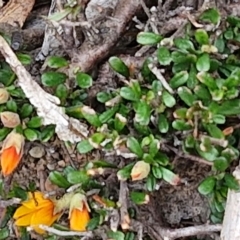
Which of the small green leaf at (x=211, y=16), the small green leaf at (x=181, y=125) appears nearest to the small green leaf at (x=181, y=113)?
the small green leaf at (x=181, y=125)

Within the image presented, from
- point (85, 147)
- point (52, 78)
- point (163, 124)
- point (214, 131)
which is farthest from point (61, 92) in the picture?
point (214, 131)

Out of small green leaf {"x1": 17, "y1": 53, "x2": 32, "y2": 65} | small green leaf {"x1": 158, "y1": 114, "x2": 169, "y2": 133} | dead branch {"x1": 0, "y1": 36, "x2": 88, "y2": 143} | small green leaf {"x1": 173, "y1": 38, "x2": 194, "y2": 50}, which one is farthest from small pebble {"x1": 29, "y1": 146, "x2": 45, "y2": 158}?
small green leaf {"x1": 173, "y1": 38, "x2": 194, "y2": 50}

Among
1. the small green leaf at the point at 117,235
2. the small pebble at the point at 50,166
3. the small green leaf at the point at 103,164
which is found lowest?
the small green leaf at the point at 117,235

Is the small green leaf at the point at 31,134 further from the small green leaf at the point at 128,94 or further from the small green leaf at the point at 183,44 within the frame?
the small green leaf at the point at 183,44

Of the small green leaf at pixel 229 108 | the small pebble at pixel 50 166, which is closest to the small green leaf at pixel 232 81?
the small green leaf at pixel 229 108

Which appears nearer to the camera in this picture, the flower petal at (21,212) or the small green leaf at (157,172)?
the small green leaf at (157,172)

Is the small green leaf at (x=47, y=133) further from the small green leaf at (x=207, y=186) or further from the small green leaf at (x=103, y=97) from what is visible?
the small green leaf at (x=207, y=186)

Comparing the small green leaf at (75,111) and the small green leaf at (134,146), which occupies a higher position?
the small green leaf at (75,111)
